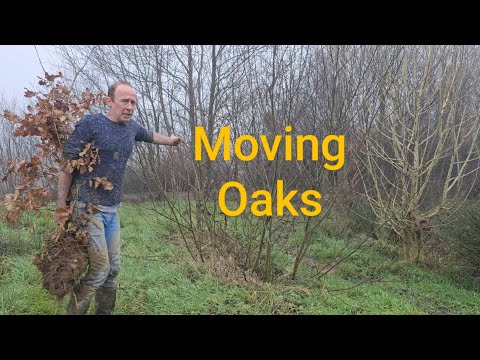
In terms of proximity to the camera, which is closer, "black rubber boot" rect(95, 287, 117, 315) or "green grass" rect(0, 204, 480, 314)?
"black rubber boot" rect(95, 287, 117, 315)

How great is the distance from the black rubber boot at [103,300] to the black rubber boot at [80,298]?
9.1 inches

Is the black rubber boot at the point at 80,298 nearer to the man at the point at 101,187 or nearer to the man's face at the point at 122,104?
the man at the point at 101,187

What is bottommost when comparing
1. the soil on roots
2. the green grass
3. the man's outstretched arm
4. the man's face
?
the green grass

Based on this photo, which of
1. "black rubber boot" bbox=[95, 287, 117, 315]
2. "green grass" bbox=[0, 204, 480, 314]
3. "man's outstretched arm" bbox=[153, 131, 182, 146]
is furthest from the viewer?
"green grass" bbox=[0, 204, 480, 314]

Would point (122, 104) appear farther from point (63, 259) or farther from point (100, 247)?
point (63, 259)

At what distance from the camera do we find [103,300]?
116 inches

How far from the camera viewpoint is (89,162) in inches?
103

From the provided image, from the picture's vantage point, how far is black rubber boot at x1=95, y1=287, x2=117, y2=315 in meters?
2.93

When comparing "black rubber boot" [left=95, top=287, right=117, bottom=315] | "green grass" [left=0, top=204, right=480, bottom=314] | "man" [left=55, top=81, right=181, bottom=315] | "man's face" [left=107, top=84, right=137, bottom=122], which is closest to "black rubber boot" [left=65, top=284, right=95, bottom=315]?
"man" [left=55, top=81, right=181, bottom=315]

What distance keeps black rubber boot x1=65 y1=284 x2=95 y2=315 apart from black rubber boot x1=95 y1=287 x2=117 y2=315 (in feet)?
0.76

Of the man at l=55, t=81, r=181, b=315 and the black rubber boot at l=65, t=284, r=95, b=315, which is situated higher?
the man at l=55, t=81, r=181, b=315

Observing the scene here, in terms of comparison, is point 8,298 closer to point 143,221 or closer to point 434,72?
point 143,221

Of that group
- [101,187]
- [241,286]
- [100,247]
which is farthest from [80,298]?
[241,286]

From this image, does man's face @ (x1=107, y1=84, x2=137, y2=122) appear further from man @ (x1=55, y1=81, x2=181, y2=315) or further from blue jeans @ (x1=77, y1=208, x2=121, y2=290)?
blue jeans @ (x1=77, y1=208, x2=121, y2=290)
